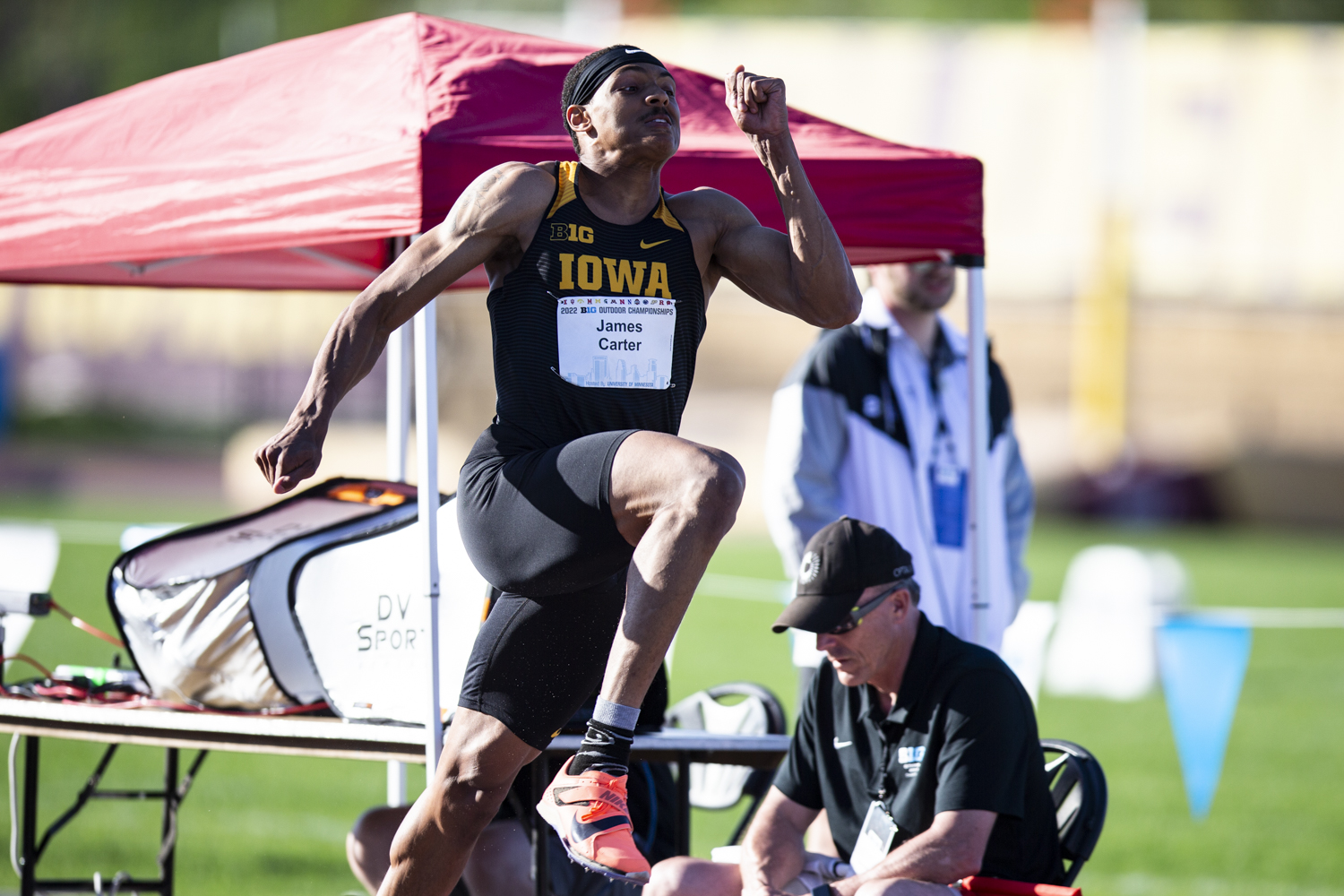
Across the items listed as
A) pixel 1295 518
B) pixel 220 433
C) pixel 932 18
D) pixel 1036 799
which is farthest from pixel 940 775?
pixel 932 18

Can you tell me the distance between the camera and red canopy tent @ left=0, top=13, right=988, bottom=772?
389 cm

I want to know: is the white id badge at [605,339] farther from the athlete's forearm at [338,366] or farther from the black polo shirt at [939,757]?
the black polo shirt at [939,757]

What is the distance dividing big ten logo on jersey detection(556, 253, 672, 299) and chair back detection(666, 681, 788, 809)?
2132mm

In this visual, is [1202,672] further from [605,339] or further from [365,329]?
[365,329]

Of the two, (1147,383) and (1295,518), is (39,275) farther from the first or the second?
(1147,383)

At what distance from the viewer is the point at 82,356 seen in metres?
39.6

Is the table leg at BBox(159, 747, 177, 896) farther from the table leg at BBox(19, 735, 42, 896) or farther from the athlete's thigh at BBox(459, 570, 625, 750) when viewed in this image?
the athlete's thigh at BBox(459, 570, 625, 750)

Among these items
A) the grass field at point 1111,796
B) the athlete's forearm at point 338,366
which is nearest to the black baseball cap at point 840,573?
the athlete's forearm at point 338,366

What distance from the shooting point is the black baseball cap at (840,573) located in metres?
3.86

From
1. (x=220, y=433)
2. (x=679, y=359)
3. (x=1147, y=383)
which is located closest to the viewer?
(x=679, y=359)

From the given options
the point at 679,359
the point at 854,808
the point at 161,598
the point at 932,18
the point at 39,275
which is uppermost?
the point at 932,18

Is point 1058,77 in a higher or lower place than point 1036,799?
higher

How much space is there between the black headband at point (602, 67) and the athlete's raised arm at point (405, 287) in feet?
0.59

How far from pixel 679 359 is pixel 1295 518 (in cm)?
2817
